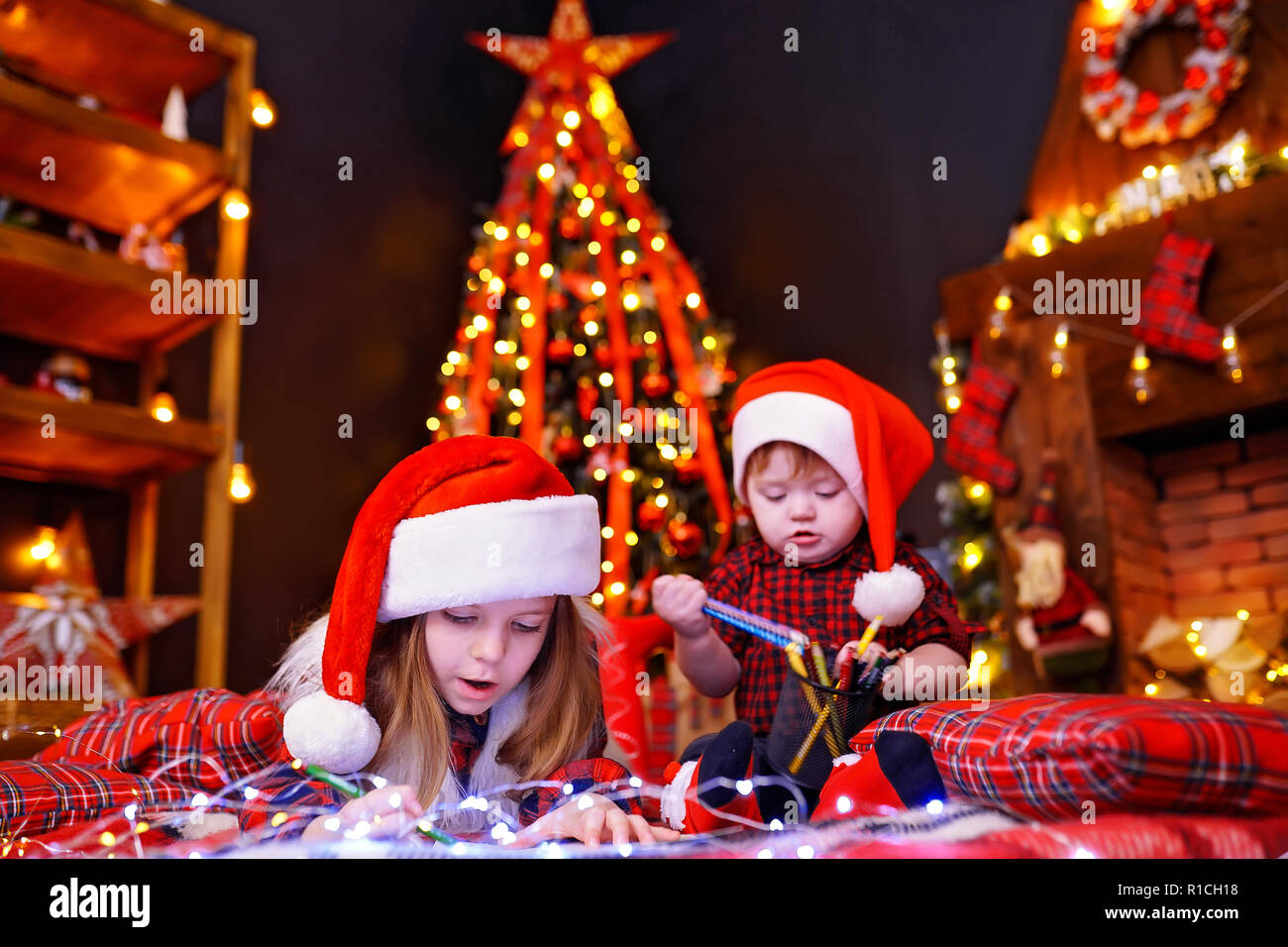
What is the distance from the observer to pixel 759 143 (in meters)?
4.47

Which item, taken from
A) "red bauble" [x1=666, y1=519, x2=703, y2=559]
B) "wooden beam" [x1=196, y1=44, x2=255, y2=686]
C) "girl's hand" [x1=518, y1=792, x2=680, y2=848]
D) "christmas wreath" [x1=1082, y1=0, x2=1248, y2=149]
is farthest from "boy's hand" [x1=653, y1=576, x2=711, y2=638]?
"christmas wreath" [x1=1082, y1=0, x2=1248, y2=149]

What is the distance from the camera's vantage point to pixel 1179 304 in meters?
3.02

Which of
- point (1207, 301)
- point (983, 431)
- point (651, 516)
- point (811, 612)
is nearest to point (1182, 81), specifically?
point (1207, 301)

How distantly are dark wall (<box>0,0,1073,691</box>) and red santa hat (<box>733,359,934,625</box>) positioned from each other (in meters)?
2.03

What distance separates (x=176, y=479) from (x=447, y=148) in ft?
6.48

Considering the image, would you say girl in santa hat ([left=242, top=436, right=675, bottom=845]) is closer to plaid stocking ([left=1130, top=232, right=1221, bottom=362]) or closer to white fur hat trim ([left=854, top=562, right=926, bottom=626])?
white fur hat trim ([left=854, top=562, right=926, bottom=626])

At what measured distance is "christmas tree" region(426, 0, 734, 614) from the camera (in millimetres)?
3580

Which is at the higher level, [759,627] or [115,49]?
[115,49]

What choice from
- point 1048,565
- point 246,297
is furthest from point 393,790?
point 246,297

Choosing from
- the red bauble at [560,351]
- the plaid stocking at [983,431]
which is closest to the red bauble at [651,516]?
the red bauble at [560,351]

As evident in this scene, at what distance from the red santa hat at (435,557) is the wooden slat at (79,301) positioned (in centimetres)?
155

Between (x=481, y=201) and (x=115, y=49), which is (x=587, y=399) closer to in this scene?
(x=481, y=201)

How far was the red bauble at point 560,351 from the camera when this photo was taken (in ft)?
11.8

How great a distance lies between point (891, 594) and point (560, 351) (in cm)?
226
